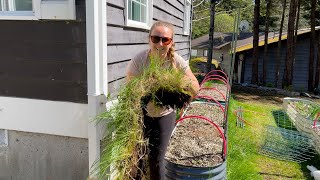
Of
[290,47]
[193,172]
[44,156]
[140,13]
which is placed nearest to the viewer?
[193,172]

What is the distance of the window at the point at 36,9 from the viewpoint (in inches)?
106

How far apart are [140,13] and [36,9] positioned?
5.99 ft

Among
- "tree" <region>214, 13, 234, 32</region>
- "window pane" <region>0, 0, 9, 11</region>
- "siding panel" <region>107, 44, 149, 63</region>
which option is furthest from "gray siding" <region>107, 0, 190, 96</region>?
"tree" <region>214, 13, 234, 32</region>

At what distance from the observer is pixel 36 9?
2.75 m

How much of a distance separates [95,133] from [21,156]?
910 mm

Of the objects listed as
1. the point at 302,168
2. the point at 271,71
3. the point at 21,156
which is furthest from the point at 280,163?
the point at 271,71

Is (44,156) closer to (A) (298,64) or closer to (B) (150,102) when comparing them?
(B) (150,102)

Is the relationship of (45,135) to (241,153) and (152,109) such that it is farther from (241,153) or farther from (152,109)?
(241,153)

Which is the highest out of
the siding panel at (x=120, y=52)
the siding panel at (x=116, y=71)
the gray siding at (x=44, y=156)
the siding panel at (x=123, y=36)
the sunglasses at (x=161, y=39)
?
the siding panel at (x=123, y=36)

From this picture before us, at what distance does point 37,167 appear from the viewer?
10.3ft

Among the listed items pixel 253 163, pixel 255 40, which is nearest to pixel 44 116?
pixel 253 163

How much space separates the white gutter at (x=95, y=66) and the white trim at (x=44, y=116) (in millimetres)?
130

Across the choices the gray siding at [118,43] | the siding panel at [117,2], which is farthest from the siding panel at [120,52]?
the siding panel at [117,2]

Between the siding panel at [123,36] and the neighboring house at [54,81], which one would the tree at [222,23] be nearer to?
the siding panel at [123,36]
